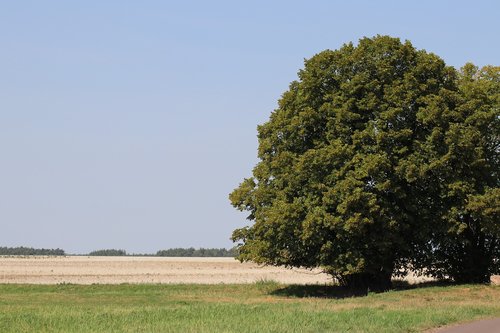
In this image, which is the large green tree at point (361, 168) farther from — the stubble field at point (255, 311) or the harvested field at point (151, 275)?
the harvested field at point (151, 275)

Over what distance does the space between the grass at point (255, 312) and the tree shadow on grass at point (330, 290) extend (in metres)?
0.09

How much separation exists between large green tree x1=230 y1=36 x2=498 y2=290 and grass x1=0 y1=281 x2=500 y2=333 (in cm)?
336

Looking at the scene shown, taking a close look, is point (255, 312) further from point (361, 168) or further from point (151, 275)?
point (151, 275)

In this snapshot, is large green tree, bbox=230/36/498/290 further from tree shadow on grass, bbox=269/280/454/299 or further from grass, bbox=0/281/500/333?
grass, bbox=0/281/500/333

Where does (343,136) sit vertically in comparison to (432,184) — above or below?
above

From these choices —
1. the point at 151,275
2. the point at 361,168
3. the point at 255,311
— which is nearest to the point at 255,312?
the point at 255,311

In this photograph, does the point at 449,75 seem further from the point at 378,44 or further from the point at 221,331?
the point at 221,331

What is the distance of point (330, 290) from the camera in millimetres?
52969

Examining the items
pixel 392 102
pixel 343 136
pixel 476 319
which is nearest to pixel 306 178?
pixel 343 136

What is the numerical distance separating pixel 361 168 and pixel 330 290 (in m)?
11.2

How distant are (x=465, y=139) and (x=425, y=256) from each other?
898 cm

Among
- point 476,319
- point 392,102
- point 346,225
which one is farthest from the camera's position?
point 392,102

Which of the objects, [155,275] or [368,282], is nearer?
[368,282]

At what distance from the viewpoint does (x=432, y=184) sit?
48.5 metres
